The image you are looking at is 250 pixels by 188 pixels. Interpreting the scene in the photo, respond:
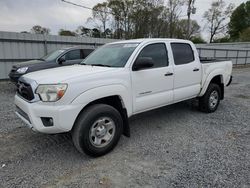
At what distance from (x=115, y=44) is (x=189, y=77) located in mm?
1813

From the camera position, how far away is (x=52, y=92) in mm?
2666

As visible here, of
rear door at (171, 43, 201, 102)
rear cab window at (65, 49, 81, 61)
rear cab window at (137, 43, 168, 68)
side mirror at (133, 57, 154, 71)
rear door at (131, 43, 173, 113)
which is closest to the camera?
side mirror at (133, 57, 154, 71)

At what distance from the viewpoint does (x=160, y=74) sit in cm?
380

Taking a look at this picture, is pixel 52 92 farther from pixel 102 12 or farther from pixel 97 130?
pixel 102 12

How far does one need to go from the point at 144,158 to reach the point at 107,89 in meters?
1.23

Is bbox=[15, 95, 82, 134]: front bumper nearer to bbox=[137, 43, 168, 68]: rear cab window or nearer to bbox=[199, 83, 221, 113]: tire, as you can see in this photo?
bbox=[137, 43, 168, 68]: rear cab window

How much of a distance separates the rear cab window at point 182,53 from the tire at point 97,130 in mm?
1968

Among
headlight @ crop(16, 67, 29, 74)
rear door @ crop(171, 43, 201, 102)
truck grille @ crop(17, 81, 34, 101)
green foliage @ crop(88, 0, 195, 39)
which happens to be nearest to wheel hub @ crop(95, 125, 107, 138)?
truck grille @ crop(17, 81, 34, 101)

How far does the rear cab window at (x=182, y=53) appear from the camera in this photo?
14.0 feet

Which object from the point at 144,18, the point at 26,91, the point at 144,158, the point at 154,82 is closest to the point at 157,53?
the point at 154,82

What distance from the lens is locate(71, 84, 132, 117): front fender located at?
2801 millimetres

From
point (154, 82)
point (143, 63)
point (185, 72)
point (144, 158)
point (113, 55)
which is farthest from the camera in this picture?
point (185, 72)

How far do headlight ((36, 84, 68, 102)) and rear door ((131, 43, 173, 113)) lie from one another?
Result: 1246 mm

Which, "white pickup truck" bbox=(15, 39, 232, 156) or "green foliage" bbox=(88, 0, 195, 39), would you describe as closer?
"white pickup truck" bbox=(15, 39, 232, 156)
